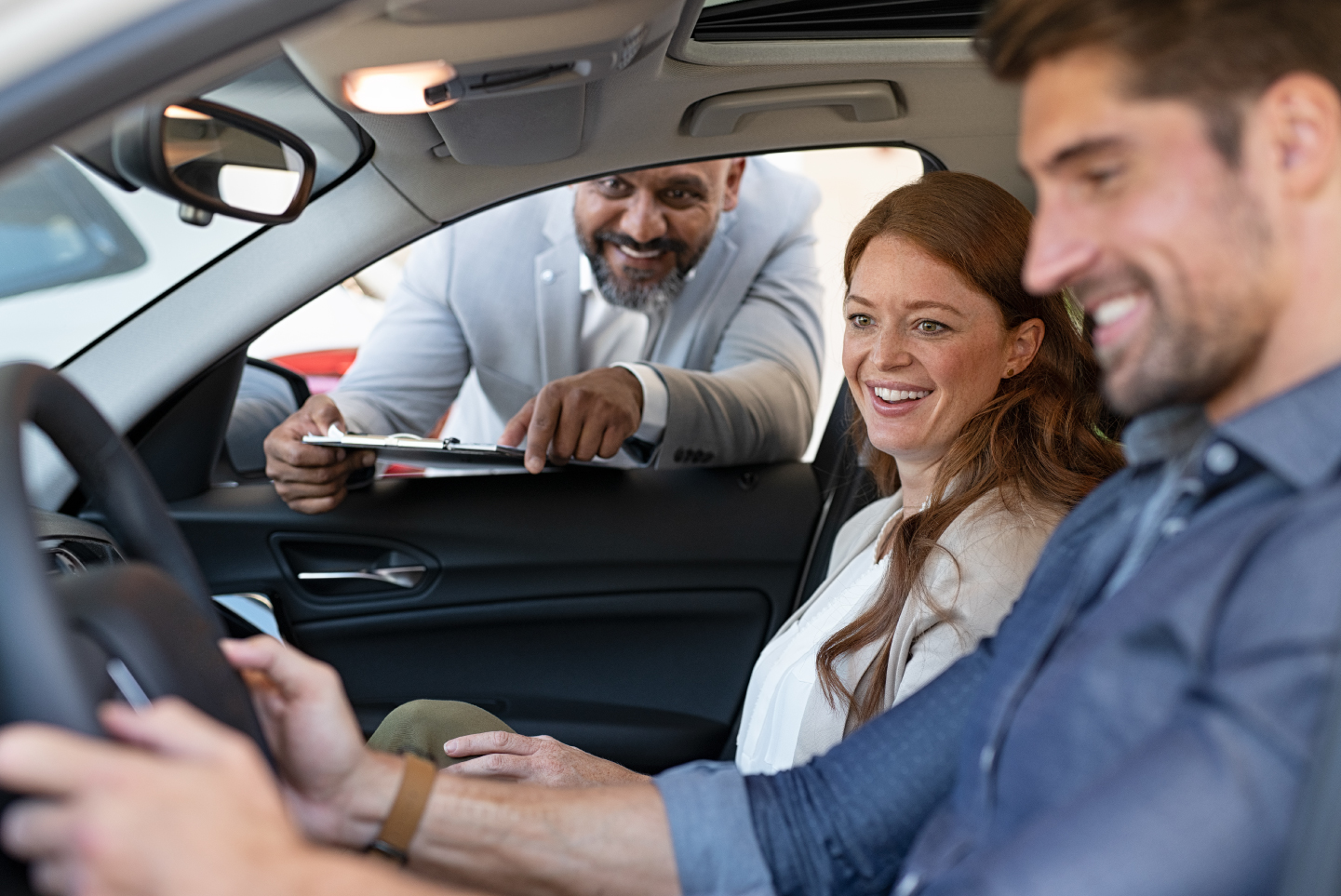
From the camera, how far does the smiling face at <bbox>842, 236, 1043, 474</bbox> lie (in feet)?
5.81

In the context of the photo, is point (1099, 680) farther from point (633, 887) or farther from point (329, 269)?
point (329, 269)

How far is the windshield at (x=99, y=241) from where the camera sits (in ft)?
6.17

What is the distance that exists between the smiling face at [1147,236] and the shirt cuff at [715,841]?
553 millimetres

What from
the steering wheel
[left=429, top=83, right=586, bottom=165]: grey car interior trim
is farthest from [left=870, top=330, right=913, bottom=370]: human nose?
the steering wheel

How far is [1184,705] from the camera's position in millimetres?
774

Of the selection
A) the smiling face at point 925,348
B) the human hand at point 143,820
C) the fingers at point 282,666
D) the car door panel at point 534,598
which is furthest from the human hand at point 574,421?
the human hand at point 143,820

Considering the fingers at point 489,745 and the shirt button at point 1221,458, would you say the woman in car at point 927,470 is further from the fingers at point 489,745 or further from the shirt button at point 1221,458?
the shirt button at point 1221,458

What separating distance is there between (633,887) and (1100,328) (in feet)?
2.22

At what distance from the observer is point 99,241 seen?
212 cm

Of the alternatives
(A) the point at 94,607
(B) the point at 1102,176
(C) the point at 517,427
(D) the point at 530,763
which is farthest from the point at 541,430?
(B) the point at 1102,176

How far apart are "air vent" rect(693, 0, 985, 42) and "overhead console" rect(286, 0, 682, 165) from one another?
16 cm

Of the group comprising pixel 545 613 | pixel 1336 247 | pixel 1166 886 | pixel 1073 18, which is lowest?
pixel 545 613

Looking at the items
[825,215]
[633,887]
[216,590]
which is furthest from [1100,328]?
[825,215]

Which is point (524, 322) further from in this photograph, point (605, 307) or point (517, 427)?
point (517, 427)
